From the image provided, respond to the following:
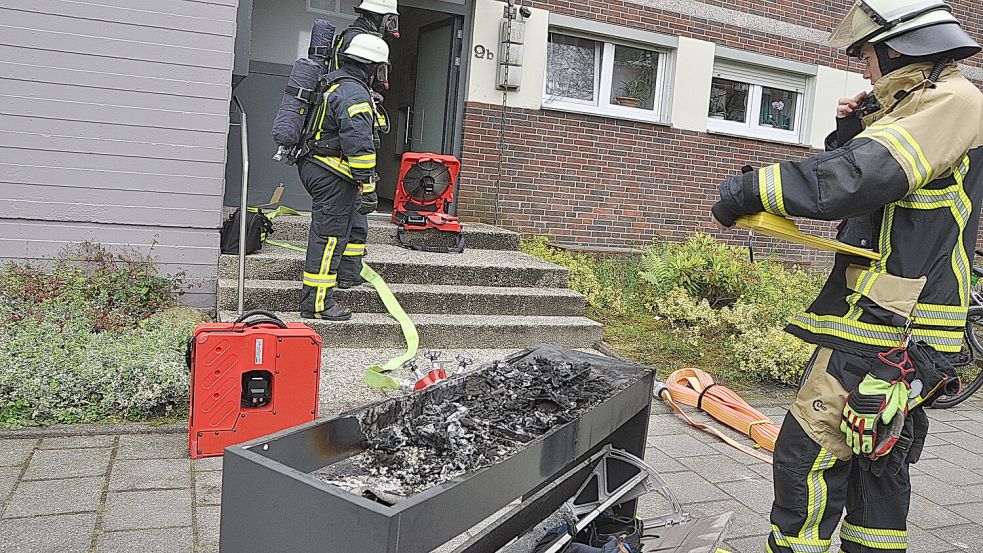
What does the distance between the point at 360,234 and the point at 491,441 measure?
187 inches

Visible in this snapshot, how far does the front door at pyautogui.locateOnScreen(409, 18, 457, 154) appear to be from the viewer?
9.40m

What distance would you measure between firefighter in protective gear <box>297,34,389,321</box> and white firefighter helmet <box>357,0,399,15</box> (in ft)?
1.43

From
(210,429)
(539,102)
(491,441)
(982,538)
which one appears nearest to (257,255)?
(210,429)

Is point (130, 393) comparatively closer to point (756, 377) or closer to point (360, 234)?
point (360, 234)

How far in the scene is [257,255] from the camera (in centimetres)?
706

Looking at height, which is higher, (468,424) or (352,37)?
(352,37)

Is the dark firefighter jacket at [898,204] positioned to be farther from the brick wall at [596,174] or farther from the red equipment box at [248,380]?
the brick wall at [596,174]

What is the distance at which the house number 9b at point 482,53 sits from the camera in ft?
30.0

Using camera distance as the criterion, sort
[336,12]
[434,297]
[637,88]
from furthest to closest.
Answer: [637,88]
[336,12]
[434,297]

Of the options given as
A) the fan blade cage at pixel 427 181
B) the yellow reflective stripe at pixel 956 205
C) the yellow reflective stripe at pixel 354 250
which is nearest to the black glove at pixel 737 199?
the yellow reflective stripe at pixel 956 205

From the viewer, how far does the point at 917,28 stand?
8.54 feet

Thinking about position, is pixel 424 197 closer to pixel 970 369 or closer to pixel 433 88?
pixel 433 88

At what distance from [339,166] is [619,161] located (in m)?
4.80

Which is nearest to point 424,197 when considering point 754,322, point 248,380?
point 754,322
